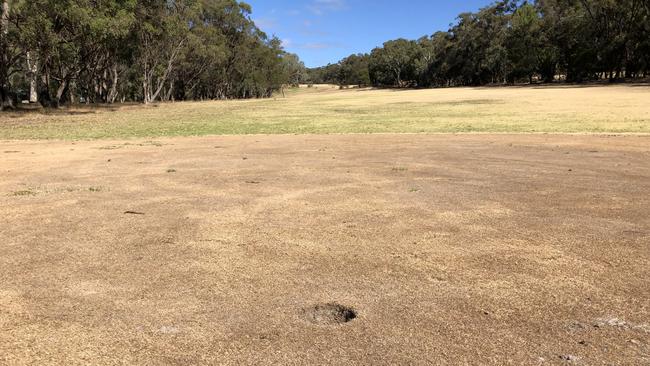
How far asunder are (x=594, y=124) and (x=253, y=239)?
21846 mm

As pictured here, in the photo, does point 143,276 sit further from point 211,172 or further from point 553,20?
point 553,20

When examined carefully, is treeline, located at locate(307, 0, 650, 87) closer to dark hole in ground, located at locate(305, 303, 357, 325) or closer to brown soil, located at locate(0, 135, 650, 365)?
brown soil, located at locate(0, 135, 650, 365)

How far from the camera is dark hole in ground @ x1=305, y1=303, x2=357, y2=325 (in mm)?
4305

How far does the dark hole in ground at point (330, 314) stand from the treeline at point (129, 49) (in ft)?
104

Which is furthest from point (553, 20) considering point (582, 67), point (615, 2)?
point (615, 2)

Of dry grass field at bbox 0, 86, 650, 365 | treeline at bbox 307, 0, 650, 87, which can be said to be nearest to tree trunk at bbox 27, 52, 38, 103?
dry grass field at bbox 0, 86, 650, 365

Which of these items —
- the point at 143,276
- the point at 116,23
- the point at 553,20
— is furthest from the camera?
the point at 553,20

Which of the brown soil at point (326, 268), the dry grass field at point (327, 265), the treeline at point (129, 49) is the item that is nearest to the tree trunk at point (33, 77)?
the treeline at point (129, 49)

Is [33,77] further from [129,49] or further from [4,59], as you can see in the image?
[4,59]

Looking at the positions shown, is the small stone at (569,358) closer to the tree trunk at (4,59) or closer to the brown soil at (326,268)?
the brown soil at (326,268)

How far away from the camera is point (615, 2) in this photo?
6512 centimetres

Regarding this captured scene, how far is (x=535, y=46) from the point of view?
86.8 meters

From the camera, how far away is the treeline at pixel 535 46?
7050cm

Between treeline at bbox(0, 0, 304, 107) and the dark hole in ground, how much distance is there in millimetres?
31555
